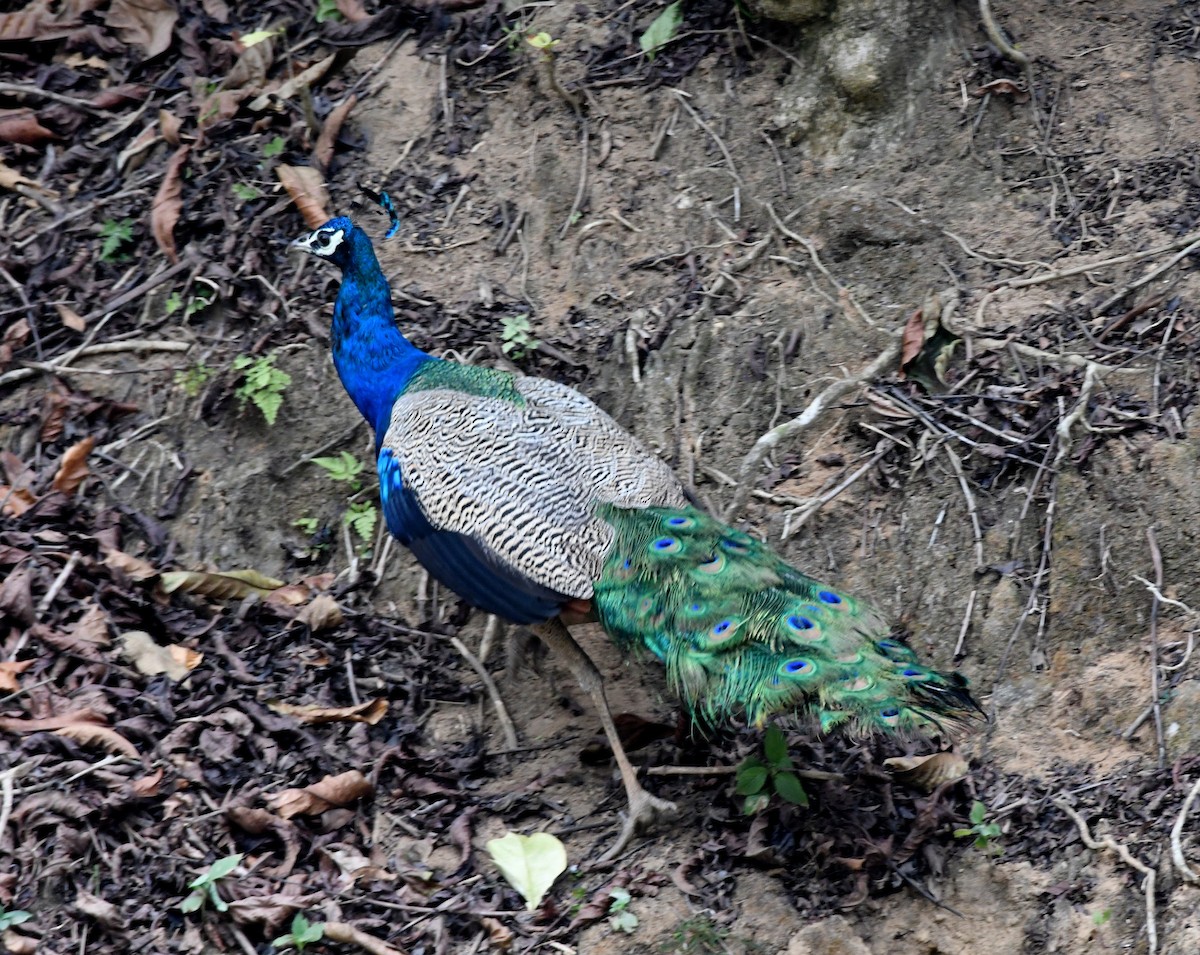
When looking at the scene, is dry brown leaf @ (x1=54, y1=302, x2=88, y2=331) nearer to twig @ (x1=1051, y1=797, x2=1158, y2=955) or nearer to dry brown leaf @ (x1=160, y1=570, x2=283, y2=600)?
dry brown leaf @ (x1=160, y1=570, x2=283, y2=600)

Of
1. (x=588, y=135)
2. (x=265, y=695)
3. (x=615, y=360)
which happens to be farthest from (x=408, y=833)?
(x=588, y=135)

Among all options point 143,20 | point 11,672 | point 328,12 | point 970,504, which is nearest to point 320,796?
point 11,672

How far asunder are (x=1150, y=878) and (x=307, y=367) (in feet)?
10.7

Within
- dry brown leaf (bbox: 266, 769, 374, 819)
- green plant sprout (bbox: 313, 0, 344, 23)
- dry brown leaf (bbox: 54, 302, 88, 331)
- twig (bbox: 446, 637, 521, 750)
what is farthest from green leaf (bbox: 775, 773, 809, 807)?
green plant sprout (bbox: 313, 0, 344, 23)

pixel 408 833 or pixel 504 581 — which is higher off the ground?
pixel 504 581

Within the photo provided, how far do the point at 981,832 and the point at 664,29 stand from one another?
3298 mm

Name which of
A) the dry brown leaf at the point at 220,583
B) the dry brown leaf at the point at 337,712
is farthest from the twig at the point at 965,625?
the dry brown leaf at the point at 220,583

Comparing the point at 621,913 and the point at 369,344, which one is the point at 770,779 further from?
the point at 369,344

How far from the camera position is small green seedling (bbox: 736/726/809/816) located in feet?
12.9

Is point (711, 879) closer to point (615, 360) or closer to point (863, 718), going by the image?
point (863, 718)

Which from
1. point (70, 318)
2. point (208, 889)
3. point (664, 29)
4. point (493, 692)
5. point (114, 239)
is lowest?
point (493, 692)

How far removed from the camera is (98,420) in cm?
517

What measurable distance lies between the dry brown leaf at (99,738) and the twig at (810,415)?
2005mm

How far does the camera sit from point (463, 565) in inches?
167
